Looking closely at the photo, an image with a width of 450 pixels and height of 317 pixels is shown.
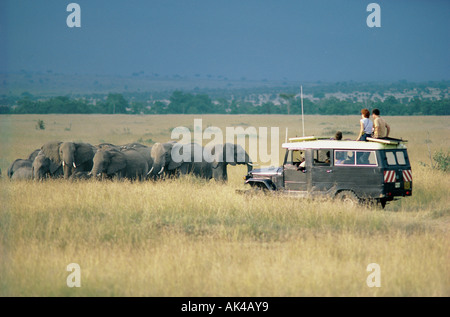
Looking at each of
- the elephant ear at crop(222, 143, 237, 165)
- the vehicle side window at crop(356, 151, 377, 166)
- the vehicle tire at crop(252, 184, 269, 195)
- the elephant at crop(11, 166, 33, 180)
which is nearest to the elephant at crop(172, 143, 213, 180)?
the elephant ear at crop(222, 143, 237, 165)

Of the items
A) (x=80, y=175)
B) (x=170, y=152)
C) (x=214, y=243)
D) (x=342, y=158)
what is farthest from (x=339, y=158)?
(x=80, y=175)

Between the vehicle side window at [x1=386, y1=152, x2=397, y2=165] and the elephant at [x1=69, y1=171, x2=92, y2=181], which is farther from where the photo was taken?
the elephant at [x1=69, y1=171, x2=92, y2=181]

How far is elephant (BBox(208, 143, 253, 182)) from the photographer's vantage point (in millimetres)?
22198

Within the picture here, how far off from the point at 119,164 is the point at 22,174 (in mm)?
3315

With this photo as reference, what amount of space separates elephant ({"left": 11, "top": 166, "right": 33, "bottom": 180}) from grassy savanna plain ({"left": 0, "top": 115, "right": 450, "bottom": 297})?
3.96 m

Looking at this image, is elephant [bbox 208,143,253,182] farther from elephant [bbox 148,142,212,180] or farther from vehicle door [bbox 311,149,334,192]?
vehicle door [bbox 311,149,334,192]

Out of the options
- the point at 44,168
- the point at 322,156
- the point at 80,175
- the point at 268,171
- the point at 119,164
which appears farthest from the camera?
the point at 119,164

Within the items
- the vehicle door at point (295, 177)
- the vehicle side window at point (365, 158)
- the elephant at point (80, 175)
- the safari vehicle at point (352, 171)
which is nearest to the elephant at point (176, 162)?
the elephant at point (80, 175)

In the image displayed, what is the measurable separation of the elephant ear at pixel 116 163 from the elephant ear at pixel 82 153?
1.32 meters

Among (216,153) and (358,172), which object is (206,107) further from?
(358,172)

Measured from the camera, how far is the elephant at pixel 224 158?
874 inches

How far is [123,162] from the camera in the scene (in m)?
21.3

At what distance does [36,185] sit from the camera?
17875mm

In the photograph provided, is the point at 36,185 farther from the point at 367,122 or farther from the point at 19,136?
the point at 19,136
